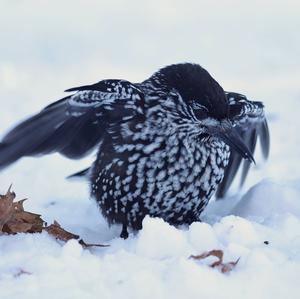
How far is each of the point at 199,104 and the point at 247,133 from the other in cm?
117

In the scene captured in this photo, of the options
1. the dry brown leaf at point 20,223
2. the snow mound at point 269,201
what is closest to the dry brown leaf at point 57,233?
the dry brown leaf at point 20,223

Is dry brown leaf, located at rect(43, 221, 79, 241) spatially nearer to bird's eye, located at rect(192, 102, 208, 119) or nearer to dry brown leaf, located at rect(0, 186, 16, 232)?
dry brown leaf, located at rect(0, 186, 16, 232)

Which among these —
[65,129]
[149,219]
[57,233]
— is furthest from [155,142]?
[149,219]

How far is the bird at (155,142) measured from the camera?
4.09m

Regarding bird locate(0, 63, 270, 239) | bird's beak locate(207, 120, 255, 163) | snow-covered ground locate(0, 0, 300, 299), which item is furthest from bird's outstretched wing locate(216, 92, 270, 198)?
bird's beak locate(207, 120, 255, 163)

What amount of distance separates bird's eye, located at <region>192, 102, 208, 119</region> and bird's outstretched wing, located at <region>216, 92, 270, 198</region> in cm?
60

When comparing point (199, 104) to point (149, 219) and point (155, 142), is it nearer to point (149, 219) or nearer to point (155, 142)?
point (155, 142)

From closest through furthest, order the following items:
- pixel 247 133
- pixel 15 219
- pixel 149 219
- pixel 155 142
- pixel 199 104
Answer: pixel 149 219 → pixel 15 219 → pixel 199 104 → pixel 155 142 → pixel 247 133

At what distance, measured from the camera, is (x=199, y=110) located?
13.3ft

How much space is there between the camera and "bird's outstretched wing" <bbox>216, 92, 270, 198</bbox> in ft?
15.5

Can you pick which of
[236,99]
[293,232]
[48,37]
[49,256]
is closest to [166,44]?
[48,37]

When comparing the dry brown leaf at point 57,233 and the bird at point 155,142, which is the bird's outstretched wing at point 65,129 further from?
the dry brown leaf at point 57,233

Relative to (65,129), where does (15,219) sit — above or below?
below

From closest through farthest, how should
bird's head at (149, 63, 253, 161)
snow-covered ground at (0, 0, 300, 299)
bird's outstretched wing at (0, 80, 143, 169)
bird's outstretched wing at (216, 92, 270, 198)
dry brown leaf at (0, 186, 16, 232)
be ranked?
snow-covered ground at (0, 0, 300, 299), dry brown leaf at (0, 186, 16, 232), bird's head at (149, 63, 253, 161), bird's outstretched wing at (0, 80, 143, 169), bird's outstretched wing at (216, 92, 270, 198)
